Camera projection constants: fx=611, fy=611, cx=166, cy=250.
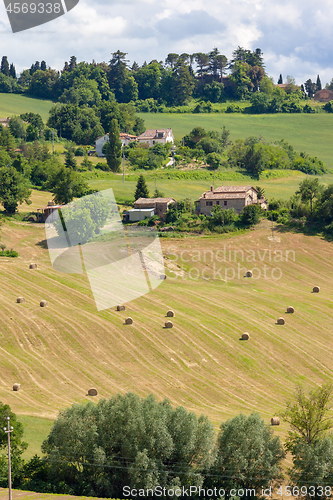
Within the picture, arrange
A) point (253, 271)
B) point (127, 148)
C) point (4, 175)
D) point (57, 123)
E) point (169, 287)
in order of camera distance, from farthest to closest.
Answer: point (57, 123)
point (127, 148)
point (4, 175)
point (253, 271)
point (169, 287)

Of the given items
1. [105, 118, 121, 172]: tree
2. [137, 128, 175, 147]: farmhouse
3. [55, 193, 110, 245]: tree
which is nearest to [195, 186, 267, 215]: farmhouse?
[55, 193, 110, 245]: tree

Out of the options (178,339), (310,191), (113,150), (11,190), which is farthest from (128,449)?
(113,150)

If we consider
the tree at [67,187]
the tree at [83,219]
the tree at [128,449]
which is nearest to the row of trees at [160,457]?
the tree at [128,449]

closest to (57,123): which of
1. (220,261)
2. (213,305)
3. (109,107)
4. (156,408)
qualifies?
(109,107)

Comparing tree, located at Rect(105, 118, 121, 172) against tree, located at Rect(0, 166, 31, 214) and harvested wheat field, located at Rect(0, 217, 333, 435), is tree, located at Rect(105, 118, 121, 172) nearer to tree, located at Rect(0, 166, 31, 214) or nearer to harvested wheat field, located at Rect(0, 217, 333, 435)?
tree, located at Rect(0, 166, 31, 214)

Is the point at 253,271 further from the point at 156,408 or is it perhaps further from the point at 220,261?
the point at 156,408

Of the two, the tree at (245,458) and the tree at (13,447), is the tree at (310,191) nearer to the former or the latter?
the tree at (245,458)
